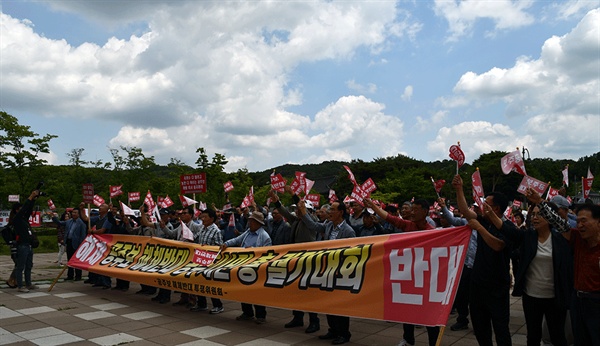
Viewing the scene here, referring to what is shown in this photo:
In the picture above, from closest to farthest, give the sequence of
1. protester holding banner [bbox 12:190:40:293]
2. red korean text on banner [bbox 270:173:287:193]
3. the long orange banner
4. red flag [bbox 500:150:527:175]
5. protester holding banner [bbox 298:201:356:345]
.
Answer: the long orange banner
red flag [bbox 500:150:527:175]
protester holding banner [bbox 298:201:356:345]
protester holding banner [bbox 12:190:40:293]
red korean text on banner [bbox 270:173:287:193]

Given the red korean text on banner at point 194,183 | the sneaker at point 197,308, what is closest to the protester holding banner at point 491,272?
the sneaker at point 197,308

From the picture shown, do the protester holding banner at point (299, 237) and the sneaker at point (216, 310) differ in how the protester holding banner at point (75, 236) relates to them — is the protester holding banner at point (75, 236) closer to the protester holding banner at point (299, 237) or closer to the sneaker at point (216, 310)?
the sneaker at point (216, 310)

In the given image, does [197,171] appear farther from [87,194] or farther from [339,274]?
[339,274]

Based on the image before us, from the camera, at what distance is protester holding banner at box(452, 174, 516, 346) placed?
184 inches

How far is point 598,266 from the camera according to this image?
12.8 ft

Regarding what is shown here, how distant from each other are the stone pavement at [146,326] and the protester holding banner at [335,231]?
17 cm

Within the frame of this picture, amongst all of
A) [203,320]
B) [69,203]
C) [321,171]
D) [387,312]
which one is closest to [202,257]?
[203,320]

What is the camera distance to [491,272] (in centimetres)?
478

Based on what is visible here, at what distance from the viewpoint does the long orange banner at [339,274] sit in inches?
201

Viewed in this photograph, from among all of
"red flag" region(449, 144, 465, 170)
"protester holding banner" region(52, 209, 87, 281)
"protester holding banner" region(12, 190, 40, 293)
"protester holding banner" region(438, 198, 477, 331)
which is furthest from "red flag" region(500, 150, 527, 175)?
"protester holding banner" region(52, 209, 87, 281)

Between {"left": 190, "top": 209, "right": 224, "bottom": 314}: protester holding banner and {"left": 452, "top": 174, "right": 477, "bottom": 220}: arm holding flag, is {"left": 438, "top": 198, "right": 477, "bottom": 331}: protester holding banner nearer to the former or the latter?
{"left": 452, "top": 174, "right": 477, "bottom": 220}: arm holding flag

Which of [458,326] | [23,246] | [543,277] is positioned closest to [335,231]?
[458,326]

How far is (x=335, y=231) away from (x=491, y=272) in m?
2.60

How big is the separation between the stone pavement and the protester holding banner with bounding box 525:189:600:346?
100 inches
